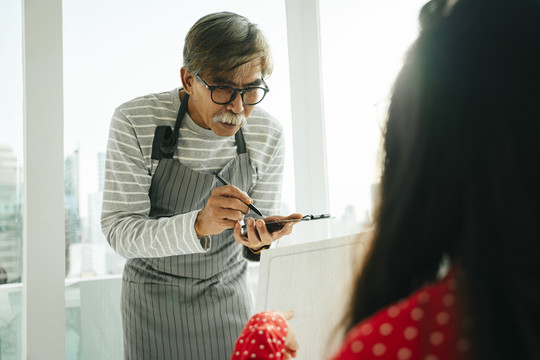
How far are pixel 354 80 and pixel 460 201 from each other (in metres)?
1.51

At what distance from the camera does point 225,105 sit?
4.11 feet

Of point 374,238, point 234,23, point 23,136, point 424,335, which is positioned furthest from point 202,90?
point 424,335

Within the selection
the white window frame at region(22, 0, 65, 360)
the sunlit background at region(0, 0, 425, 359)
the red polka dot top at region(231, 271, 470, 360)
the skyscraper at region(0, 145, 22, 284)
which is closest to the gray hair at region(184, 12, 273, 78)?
the sunlit background at region(0, 0, 425, 359)

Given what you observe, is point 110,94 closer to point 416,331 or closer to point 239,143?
point 239,143

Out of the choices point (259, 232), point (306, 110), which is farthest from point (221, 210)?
point (306, 110)

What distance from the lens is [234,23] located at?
4.03ft

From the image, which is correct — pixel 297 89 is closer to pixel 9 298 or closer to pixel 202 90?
pixel 202 90

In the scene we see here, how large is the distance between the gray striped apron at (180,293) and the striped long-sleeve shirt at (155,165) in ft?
0.13

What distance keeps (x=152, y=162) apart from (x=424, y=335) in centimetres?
101

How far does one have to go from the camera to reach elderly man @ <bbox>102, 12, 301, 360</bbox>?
1.20 meters

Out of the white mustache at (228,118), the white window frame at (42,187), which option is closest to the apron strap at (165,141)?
the white mustache at (228,118)

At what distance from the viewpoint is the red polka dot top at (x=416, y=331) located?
419 millimetres

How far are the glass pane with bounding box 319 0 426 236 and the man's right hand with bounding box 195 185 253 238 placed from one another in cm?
45

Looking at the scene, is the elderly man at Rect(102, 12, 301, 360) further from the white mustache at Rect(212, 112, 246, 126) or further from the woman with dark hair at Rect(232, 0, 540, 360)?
the woman with dark hair at Rect(232, 0, 540, 360)
